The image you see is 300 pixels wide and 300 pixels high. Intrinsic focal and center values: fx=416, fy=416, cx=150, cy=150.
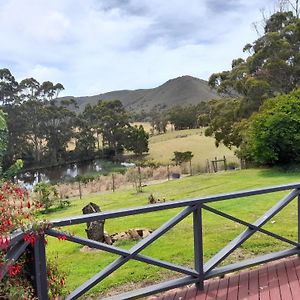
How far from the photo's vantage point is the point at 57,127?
4897cm

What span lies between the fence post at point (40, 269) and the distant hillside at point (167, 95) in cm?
12598

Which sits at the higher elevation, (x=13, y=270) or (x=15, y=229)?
(x=15, y=229)

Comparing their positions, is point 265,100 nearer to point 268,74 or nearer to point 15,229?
point 268,74

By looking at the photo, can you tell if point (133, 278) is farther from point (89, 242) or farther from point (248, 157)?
point (248, 157)

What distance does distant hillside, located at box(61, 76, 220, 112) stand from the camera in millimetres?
134125

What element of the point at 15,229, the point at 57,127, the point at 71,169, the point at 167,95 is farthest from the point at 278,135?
the point at 167,95

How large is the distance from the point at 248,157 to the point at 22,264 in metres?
16.8

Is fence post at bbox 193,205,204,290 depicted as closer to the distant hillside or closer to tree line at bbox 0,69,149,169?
tree line at bbox 0,69,149,169

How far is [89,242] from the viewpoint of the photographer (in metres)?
2.99

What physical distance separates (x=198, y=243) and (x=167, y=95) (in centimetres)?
14694

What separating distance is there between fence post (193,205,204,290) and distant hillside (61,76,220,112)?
125282 millimetres

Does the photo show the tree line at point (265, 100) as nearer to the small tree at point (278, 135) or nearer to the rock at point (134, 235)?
the small tree at point (278, 135)

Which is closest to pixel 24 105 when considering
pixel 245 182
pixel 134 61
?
pixel 134 61

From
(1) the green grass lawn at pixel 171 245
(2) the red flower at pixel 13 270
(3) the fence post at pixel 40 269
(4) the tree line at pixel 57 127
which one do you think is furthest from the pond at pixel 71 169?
(2) the red flower at pixel 13 270
